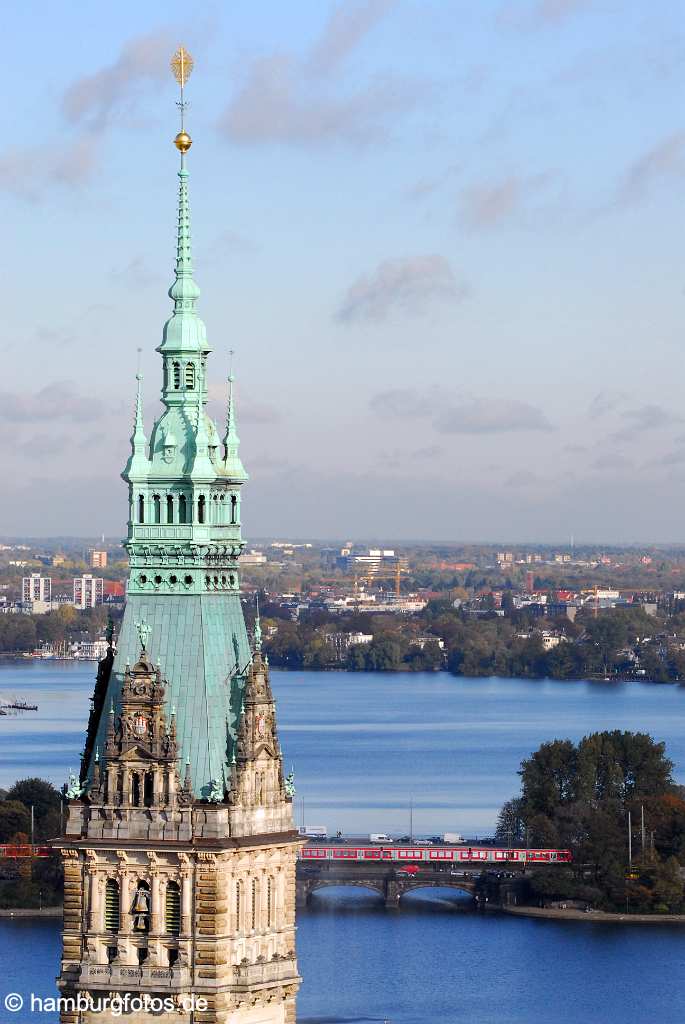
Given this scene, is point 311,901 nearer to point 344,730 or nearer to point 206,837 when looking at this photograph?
point 344,730

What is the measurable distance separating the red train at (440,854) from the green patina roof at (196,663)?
2047 inches

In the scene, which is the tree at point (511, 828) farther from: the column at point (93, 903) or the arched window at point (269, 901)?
the column at point (93, 903)

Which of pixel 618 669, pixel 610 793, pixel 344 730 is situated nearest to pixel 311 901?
pixel 610 793

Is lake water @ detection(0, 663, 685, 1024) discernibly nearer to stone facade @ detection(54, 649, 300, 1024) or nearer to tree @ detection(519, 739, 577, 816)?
tree @ detection(519, 739, 577, 816)

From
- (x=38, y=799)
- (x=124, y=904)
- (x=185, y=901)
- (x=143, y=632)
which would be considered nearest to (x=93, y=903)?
(x=124, y=904)

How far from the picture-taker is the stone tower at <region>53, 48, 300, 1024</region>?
22.4m

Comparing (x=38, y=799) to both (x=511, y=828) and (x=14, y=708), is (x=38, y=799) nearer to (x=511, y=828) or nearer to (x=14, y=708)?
(x=511, y=828)

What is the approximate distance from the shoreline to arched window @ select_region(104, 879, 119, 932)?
165 ft

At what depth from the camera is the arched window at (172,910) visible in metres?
22.4

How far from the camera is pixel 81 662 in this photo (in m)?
188

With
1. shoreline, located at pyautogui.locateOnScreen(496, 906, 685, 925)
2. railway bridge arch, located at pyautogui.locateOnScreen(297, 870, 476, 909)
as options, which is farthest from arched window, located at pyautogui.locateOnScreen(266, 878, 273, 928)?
railway bridge arch, located at pyautogui.locateOnScreen(297, 870, 476, 909)

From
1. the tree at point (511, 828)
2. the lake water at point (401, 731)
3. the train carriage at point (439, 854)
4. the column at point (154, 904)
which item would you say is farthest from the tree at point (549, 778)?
the column at point (154, 904)

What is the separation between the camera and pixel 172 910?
22.4 m

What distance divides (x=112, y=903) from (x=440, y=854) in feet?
178
